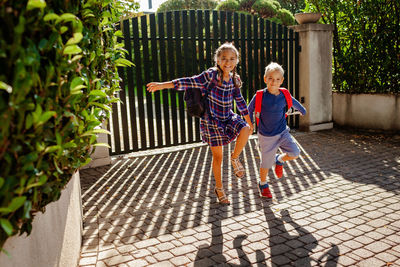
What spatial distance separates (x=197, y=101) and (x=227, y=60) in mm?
551

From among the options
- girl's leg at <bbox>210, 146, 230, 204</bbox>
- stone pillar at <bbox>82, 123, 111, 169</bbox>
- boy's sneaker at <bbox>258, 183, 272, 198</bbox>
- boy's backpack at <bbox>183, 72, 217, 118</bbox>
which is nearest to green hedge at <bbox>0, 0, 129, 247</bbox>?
boy's backpack at <bbox>183, 72, 217, 118</bbox>

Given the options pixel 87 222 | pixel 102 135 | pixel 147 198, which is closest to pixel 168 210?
pixel 147 198

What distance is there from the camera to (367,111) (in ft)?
27.7

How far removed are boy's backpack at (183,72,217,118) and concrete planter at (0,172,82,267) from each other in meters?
1.45

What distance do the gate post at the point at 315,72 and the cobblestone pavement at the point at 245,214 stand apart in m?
2.06

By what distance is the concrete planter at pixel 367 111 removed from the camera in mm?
8062

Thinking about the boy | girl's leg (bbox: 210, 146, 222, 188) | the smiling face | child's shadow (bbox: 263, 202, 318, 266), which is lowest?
child's shadow (bbox: 263, 202, 318, 266)

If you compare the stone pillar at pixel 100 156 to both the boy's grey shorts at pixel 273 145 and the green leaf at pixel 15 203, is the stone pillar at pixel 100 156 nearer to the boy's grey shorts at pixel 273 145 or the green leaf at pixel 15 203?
the boy's grey shorts at pixel 273 145

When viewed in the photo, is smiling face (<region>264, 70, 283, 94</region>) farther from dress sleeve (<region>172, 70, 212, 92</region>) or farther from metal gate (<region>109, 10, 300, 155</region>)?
metal gate (<region>109, 10, 300, 155</region>)

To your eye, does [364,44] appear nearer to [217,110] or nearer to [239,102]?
[239,102]

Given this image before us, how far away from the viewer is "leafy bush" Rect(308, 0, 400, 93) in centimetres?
805

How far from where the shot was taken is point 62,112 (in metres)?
1.72

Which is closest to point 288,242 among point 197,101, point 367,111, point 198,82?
point 197,101

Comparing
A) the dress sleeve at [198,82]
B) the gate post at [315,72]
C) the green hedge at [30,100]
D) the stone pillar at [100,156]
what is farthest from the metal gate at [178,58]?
the green hedge at [30,100]
